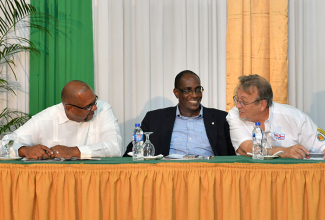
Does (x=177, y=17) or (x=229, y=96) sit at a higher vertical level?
(x=177, y=17)

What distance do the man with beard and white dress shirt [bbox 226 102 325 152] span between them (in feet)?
1.05

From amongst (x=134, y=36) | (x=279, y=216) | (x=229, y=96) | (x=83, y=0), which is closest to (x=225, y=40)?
(x=229, y=96)

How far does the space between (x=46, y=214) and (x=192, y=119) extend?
1.73 metres

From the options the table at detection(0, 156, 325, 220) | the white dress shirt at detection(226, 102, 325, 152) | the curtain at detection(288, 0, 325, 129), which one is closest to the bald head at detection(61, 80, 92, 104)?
the table at detection(0, 156, 325, 220)

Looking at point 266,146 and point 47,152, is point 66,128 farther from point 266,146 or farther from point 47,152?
point 266,146

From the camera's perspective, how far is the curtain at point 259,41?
413 cm

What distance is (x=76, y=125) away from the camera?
309 cm

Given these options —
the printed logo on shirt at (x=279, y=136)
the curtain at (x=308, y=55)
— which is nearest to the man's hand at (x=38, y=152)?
the printed logo on shirt at (x=279, y=136)

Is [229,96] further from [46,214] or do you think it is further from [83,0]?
[46,214]

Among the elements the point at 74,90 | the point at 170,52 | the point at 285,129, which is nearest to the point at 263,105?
the point at 285,129

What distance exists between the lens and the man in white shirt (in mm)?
2748

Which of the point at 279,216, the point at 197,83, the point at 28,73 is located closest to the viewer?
the point at 279,216

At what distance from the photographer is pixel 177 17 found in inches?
171

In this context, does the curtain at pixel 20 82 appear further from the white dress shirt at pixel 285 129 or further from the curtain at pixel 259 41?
the white dress shirt at pixel 285 129
